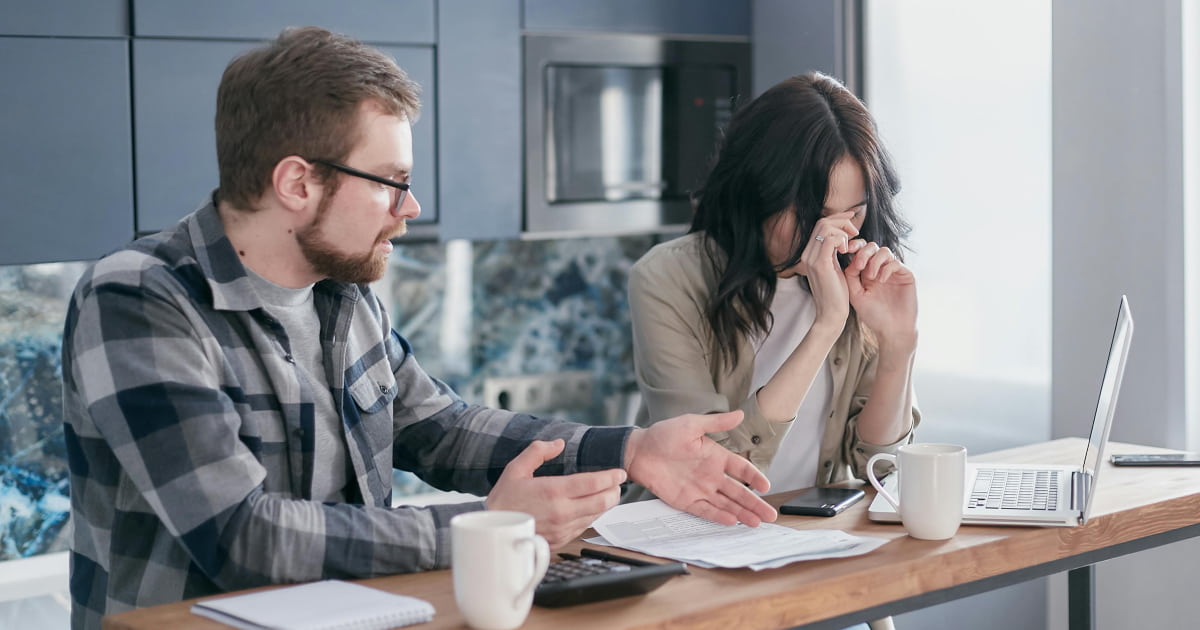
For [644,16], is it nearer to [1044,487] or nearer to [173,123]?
[173,123]

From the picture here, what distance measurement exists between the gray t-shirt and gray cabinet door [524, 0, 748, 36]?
59.1 inches

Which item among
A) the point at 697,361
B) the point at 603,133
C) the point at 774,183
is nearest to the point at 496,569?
the point at 697,361

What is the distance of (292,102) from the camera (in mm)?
1524

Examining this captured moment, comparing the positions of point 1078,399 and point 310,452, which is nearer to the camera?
point 310,452

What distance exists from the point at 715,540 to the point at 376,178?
2.01 ft

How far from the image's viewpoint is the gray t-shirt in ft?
5.18

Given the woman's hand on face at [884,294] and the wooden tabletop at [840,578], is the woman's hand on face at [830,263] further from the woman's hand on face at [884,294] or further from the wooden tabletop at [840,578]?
the wooden tabletop at [840,578]

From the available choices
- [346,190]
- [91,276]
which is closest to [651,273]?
[346,190]

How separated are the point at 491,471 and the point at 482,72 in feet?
4.59

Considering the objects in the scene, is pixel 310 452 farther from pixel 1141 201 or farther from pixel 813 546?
pixel 1141 201

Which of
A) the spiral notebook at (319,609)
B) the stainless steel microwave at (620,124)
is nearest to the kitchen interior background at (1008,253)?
the stainless steel microwave at (620,124)

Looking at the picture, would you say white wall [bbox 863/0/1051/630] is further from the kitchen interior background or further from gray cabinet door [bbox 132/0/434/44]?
gray cabinet door [bbox 132/0/434/44]

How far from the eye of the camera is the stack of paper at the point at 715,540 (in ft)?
4.65

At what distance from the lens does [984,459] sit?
201 cm
